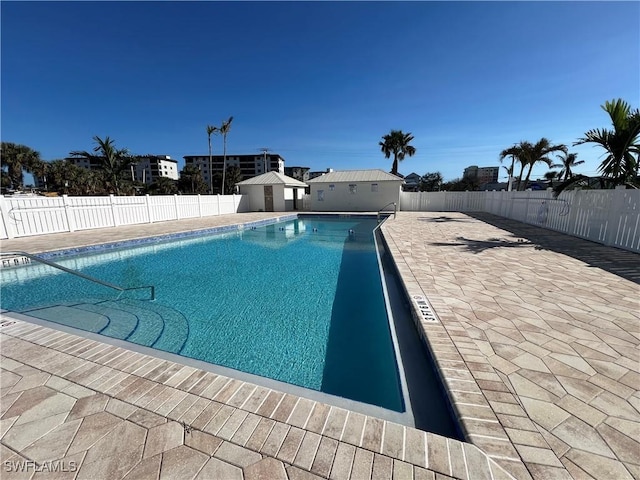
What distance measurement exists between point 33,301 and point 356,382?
5.72 m

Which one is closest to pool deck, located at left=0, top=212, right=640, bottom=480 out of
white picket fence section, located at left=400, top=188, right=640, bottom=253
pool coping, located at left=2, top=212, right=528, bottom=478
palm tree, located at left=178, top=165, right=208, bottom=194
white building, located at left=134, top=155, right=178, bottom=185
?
pool coping, located at left=2, top=212, right=528, bottom=478

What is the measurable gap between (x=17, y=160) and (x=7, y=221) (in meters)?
40.3

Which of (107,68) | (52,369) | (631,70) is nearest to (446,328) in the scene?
(52,369)

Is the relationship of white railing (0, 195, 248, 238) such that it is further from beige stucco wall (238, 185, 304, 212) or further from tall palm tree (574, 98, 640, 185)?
tall palm tree (574, 98, 640, 185)

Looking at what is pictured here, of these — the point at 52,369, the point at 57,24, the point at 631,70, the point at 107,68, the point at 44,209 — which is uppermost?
the point at 107,68

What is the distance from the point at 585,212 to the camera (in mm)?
7727

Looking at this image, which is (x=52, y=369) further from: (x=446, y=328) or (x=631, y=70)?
(x=631, y=70)

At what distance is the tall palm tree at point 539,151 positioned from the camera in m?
19.7

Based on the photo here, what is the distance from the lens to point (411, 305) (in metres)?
3.50

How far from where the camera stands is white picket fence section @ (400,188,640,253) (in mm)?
6098

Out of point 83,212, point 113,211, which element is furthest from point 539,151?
point 83,212

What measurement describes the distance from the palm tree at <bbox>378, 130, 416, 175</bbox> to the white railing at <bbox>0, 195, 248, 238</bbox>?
56.5 feet

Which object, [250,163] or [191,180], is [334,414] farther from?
[250,163]

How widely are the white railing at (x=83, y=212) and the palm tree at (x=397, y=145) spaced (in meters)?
17.2
